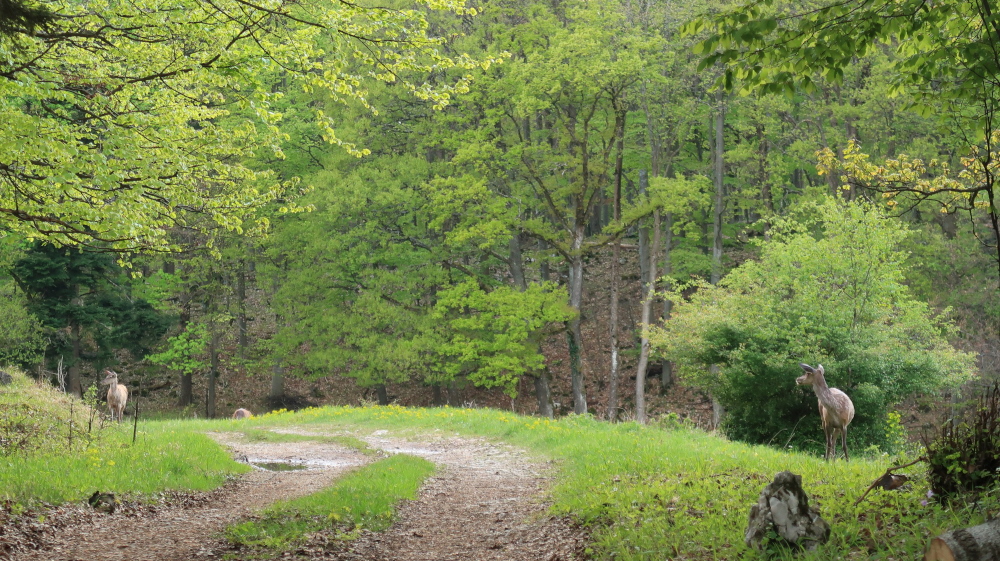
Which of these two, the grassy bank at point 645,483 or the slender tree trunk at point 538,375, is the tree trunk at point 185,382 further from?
the grassy bank at point 645,483

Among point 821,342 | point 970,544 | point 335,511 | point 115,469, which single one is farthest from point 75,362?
point 970,544

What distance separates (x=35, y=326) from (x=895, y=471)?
26.0 metres

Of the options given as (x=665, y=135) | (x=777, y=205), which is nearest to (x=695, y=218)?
(x=777, y=205)

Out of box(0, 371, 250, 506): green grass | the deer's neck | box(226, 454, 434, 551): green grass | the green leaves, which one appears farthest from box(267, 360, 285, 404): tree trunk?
the deer's neck

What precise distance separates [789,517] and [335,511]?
4539 millimetres

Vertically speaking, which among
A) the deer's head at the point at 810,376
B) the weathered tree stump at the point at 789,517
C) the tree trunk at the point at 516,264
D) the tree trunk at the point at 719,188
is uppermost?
the tree trunk at the point at 719,188

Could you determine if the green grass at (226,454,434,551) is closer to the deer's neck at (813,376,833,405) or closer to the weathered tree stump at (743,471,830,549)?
the weathered tree stump at (743,471,830,549)

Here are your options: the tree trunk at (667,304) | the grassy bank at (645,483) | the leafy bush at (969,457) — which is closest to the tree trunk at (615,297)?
the tree trunk at (667,304)

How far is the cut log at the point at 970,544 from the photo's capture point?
365cm

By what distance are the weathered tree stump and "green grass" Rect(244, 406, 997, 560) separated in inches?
4.0

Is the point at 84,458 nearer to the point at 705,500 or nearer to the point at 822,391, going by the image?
the point at 705,500

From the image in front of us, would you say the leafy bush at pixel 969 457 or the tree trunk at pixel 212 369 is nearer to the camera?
the leafy bush at pixel 969 457

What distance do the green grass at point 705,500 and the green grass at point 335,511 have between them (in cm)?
193

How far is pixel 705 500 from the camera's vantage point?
6680 millimetres
